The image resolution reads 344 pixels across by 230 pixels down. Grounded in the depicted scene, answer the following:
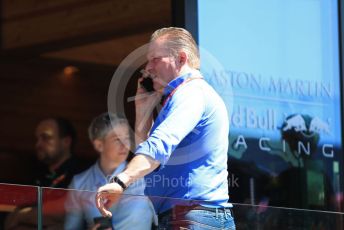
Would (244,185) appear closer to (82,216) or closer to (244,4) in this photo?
(244,4)

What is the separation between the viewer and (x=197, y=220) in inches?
147

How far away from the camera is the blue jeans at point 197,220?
147 inches

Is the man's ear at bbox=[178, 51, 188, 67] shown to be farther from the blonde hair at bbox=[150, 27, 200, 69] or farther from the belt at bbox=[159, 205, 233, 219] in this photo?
the belt at bbox=[159, 205, 233, 219]

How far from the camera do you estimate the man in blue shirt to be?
3.64 metres

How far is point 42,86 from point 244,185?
2.38 m

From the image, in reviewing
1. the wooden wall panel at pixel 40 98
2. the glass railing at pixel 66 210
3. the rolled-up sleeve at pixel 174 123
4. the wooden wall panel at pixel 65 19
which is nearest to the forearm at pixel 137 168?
the rolled-up sleeve at pixel 174 123

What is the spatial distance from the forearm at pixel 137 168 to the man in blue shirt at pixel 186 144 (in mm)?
47

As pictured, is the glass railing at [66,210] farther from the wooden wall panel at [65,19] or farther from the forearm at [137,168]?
the wooden wall panel at [65,19]

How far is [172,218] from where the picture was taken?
12.5ft

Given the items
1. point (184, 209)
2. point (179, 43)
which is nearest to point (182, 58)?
point (179, 43)

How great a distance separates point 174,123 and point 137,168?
0.26 meters

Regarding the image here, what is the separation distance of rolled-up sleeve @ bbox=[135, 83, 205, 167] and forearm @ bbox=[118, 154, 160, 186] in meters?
0.02

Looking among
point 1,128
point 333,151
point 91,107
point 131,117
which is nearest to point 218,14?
point 131,117

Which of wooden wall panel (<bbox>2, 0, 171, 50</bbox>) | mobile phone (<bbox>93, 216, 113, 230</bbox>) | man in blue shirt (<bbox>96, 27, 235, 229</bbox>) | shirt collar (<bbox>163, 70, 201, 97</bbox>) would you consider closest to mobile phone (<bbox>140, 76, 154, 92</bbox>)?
man in blue shirt (<bbox>96, 27, 235, 229</bbox>)
